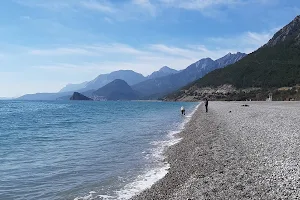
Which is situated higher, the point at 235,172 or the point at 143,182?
the point at 235,172

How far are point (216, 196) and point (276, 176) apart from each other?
2777 millimetres

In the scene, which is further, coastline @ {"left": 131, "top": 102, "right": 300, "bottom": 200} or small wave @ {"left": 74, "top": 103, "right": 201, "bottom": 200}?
small wave @ {"left": 74, "top": 103, "right": 201, "bottom": 200}

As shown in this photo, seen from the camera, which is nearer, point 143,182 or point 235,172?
point 235,172

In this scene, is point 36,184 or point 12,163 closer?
point 36,184

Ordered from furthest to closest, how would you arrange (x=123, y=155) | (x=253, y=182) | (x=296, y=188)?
(x=123, y=155) < (x=253, y=182) < (x=296, y=188)

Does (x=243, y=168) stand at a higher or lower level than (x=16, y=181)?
higher

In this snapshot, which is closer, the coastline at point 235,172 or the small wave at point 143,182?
the coastline at point 235,172

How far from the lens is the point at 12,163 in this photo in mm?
19906

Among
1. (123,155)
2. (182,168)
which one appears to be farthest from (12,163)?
(182,168)

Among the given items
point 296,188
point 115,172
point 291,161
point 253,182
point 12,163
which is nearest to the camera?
point 296,188

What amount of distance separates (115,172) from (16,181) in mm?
5276

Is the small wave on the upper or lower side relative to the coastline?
lower

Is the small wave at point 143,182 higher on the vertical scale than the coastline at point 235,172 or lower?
lower

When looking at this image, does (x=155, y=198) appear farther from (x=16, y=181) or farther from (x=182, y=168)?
(x=16, y=181)
